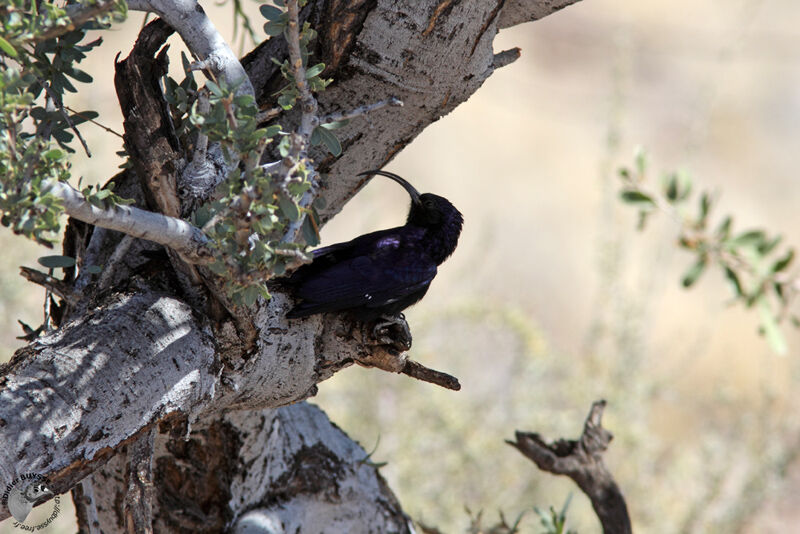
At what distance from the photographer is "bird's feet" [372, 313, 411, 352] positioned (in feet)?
6.55

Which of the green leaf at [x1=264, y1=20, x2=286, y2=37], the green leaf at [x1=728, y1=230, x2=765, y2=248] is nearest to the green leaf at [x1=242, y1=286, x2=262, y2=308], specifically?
the green leaf at [x1=264, y1=20, x2=286, y2=37]

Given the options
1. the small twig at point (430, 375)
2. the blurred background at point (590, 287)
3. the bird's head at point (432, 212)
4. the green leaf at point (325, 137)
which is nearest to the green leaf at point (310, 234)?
the green leaf at point (325, 137)

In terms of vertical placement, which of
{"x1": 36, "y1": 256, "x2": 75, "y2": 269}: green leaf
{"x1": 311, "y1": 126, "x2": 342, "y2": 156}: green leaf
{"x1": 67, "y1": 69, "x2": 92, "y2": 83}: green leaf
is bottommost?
{"x1": 36, "y1": 256, "x2": 75, "y2": 269}: green leaf

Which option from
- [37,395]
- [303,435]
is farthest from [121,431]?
[303,435]

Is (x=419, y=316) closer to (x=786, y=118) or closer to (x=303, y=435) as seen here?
(x=303, y=435)

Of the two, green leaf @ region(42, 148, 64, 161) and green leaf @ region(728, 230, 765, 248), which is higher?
green leaf @ region(728, 230, 765, 248)

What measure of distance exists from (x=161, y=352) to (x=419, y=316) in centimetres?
350

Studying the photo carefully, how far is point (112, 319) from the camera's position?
1.61 m

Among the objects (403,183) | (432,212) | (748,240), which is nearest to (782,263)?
(748,240)

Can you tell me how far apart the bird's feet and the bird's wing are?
6 cm

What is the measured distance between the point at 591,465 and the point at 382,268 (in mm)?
1028

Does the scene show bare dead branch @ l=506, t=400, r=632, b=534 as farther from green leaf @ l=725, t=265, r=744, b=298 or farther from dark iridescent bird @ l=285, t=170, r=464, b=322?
dark iridescent bird @ l=285, t=170, r=464, b=322

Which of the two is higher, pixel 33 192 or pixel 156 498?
pixel 33 192

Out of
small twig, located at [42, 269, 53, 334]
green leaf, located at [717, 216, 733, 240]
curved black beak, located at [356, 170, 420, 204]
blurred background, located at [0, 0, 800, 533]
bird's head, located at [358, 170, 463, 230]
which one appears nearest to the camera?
small twig, located at [42, 269, 53, 334]
